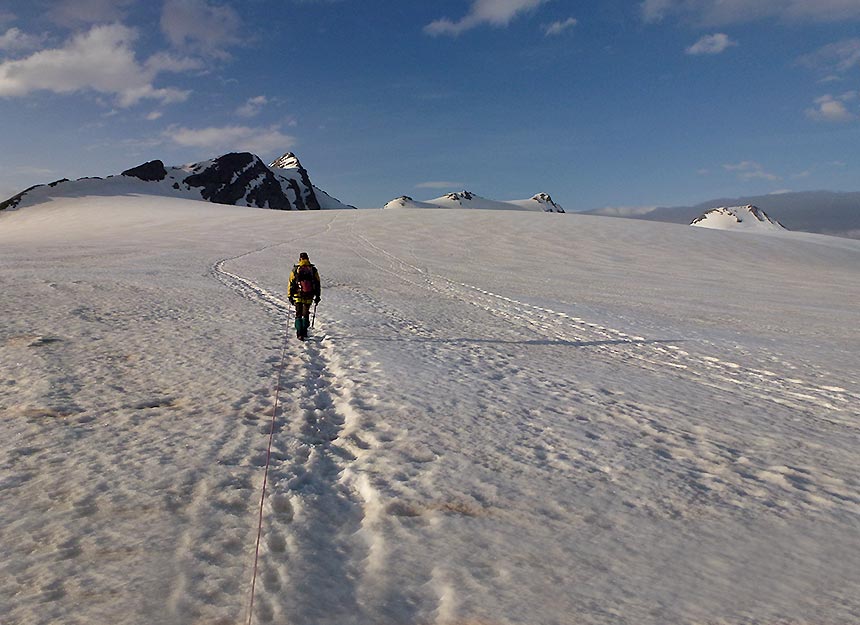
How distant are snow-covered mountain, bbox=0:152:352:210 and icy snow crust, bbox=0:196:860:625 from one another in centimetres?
10830

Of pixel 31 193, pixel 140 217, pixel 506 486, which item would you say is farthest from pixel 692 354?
pixel 31 193

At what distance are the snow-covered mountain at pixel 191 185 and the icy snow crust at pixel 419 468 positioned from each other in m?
108

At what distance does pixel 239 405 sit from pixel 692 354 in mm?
8580

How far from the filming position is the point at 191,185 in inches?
6388

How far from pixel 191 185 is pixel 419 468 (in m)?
176

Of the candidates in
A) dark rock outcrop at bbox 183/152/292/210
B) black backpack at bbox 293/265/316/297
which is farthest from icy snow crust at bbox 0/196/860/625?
dark rock outcrop at bbox 183/152/292/210

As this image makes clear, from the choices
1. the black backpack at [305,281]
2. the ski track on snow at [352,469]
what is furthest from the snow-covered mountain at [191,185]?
the ski track on snow at [352,469]

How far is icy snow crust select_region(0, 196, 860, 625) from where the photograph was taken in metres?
3.48

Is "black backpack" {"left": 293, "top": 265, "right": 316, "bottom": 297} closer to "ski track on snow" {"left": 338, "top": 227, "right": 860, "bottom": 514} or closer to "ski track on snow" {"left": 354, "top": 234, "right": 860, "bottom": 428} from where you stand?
"ski track on snow" {"left": 338, "top": 227, "right": 860, "bottom": 514}

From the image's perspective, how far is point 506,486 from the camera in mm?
4934

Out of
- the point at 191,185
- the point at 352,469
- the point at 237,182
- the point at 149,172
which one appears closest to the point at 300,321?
the point at 352,469

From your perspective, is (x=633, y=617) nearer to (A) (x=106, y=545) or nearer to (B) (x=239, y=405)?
(A) (x=106, y=545)

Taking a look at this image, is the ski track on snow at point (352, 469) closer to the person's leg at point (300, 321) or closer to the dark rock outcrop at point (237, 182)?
the person's leg at point (300, 321)

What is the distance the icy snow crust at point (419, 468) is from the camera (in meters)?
3.48
